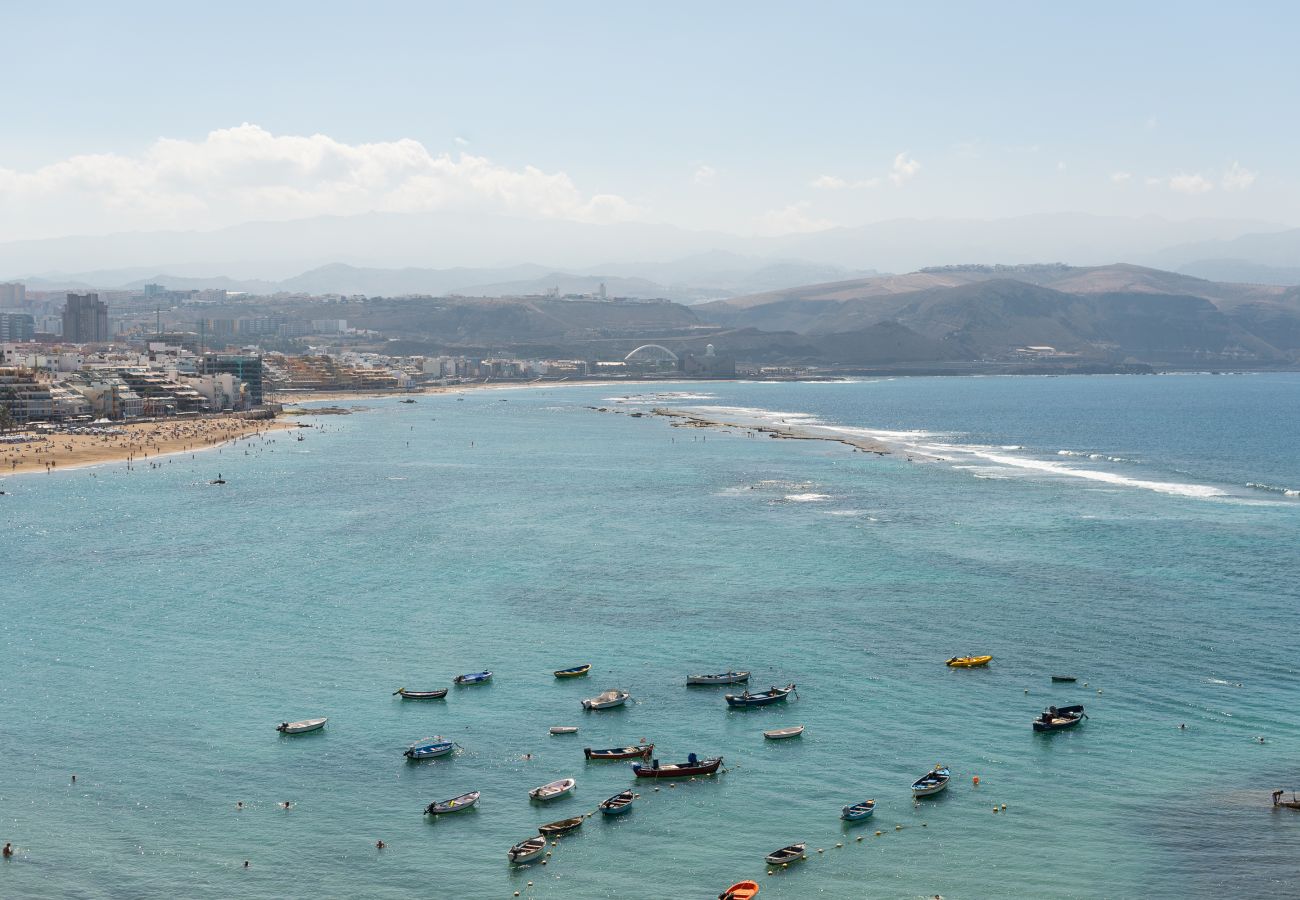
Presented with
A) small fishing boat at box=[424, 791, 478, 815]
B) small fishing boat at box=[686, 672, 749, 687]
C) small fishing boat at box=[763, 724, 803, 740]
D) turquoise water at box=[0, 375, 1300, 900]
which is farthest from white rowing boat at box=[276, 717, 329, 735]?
small fishing boat at box=[763, 724, 803, 740]

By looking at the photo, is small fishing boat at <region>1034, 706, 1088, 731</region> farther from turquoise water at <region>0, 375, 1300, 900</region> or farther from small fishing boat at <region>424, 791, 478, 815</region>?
small fishing boat at <region>424, 791, 478, 815</region>

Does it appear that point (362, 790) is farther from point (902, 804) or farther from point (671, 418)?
point (671, 418)

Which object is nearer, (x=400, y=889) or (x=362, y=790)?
(x=400, y=889)

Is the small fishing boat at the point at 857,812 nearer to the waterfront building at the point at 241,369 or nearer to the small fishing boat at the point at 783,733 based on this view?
the small fishing boat at the point at 783,733

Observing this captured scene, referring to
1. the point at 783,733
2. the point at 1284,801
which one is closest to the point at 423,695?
the point at 783,733

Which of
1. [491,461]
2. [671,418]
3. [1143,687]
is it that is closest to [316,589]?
[1143,687]

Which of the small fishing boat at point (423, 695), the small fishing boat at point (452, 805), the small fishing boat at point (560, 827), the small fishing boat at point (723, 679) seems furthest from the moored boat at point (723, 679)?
the small fishing boat at point (452, 805)
